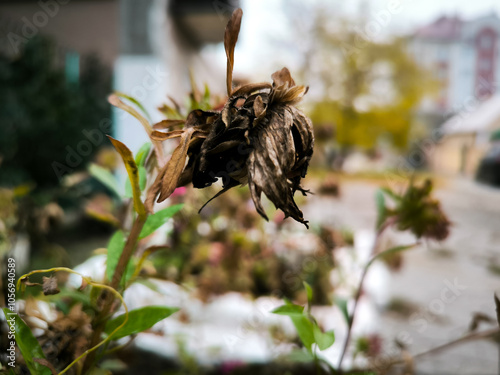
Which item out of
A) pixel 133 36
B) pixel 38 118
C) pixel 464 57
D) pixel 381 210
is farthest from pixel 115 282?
pixel 38 118

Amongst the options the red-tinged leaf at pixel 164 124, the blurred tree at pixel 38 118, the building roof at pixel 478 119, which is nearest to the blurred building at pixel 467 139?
the building roof at pixel 478 119

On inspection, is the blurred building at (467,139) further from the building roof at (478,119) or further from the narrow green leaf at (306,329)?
the narrow green leaf at (306,329)

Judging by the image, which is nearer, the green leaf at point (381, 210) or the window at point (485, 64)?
the green leaf at point (381, 210)

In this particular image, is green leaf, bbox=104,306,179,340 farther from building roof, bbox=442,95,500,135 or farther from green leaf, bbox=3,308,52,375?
building roof, bbox=442,95,500,135

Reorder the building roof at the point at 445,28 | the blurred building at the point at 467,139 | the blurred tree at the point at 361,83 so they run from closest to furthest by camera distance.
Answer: the blurred building at the point at 467,139
the building roof at the point at 445,28
the blurred tree at the point at 361,83

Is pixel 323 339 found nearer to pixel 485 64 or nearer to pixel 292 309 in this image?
pixel 292 309

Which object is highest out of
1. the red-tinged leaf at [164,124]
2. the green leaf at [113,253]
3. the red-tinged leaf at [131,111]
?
the red-tinged leaf at [131,111]

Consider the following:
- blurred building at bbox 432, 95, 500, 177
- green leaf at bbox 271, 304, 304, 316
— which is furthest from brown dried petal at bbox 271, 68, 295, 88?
blurred building at bbox 432, 95, 500, 177
